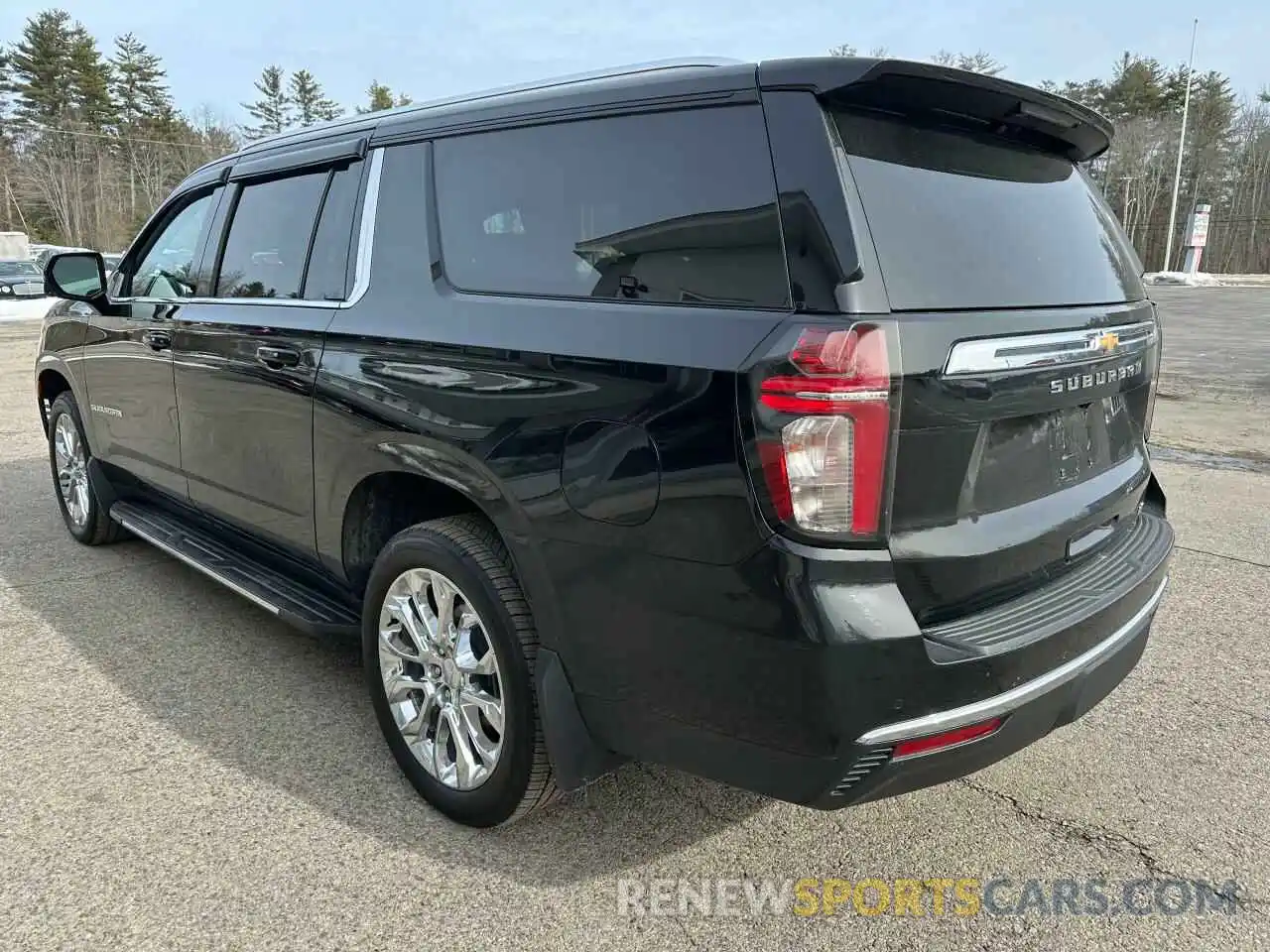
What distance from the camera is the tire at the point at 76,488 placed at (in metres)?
4.88

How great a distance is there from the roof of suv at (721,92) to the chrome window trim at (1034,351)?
0.55 meters

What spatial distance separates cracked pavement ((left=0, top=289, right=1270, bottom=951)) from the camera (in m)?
2.16

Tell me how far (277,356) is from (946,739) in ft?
7.81

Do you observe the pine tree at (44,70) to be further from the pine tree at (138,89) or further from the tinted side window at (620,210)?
the tinted side window at (620,210)

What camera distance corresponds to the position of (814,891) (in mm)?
2287

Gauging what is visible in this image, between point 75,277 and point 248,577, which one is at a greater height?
point 75,277

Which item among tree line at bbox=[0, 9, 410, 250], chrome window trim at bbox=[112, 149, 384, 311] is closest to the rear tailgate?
chrome window trim at bbox=[112, 149, 384, 311]

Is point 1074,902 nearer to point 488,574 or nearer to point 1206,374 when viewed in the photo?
point 488,574

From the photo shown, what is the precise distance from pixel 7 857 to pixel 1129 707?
→ 11.5 feet

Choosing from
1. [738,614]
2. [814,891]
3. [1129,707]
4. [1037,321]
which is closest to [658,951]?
[814,891]

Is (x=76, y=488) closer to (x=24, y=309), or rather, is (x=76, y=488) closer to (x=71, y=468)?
(x=71, y=468)

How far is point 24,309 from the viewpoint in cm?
2492

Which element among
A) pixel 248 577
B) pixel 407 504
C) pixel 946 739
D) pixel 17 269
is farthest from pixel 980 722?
pixel 17 269

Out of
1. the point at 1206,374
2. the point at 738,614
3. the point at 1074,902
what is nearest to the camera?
the point at 738,614
